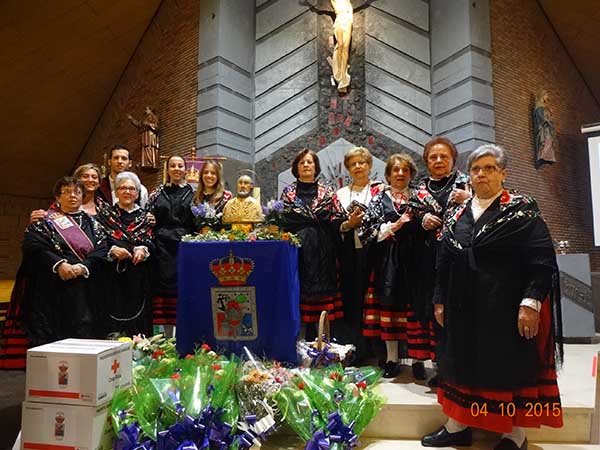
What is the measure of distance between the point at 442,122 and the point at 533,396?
20.6 ft

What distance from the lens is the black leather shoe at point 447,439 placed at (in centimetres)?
233

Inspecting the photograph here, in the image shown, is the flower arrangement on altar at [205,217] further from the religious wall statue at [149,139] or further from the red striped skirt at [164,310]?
the religious wall statue at [149,139]

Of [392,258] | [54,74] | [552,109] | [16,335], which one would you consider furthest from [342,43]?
[16,335]

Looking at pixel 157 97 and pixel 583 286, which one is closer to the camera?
pixel 583 286

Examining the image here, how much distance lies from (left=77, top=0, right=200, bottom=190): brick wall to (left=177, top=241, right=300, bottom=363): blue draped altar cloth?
552 centimetres

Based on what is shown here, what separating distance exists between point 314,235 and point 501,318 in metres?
1.50

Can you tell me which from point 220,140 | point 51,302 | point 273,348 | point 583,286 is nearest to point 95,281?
point 51,302

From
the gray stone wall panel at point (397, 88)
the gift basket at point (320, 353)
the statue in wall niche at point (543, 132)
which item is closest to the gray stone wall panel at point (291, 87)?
the gray stone wall panel at point (397, 88)

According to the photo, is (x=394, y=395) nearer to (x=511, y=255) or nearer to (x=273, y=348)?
(x=273, y=348)

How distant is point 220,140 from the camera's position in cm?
772

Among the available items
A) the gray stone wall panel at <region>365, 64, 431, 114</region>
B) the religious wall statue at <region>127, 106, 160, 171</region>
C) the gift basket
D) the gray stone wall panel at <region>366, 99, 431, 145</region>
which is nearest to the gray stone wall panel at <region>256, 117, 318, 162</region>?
the gray stone wall panel at <region>366, 99, 431, 145</region>

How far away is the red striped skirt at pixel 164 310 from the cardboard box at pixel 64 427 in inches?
60.1

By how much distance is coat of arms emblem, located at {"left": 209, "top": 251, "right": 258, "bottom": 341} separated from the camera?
290cm

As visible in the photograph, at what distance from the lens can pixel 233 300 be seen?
9.56ft
